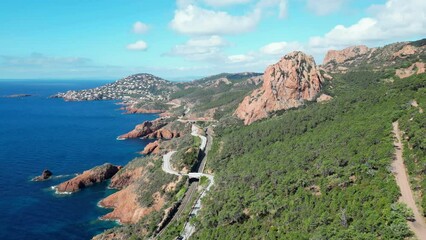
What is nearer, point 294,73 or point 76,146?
point 294,73

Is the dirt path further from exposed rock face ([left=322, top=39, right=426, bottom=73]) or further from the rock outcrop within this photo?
the rock outcrop

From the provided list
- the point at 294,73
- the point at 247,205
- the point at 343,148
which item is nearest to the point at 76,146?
the point at 294,73

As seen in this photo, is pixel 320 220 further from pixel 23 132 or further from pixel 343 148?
pixel 23 132

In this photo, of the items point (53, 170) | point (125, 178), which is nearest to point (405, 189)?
point (125, 178)

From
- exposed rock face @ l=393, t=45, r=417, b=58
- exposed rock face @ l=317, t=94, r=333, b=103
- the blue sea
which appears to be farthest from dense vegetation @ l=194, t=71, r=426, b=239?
exposed rock face @ l=393, t=45, r=417, b=58

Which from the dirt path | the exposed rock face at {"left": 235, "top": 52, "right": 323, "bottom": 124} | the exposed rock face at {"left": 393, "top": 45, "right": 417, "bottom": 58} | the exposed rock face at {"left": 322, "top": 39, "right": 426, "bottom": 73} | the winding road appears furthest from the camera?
the exposed rock face at {"left": 393, "top": 45, "right": 417, "bottom": 58}

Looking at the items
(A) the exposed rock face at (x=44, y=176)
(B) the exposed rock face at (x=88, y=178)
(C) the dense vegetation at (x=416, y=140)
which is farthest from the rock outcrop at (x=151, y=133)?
(C) the dense vegetation at (x=416, y=140)

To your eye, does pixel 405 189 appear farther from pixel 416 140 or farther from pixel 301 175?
pixel 301 175
